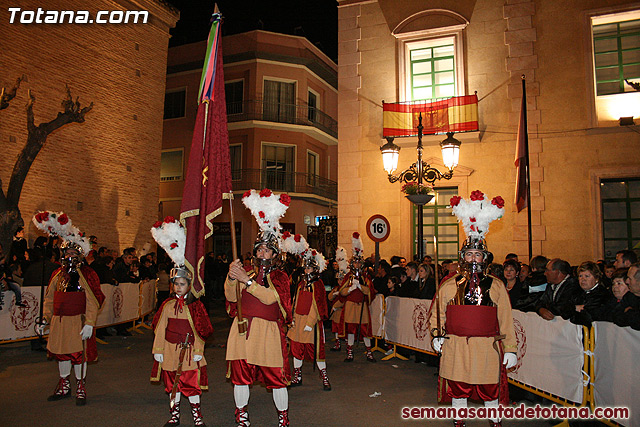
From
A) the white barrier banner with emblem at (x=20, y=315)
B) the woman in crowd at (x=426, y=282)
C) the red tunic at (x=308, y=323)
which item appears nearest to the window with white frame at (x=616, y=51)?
the woman in crowd at (x=426, y=282)

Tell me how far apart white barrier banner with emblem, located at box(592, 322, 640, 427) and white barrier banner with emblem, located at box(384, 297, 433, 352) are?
3483mm

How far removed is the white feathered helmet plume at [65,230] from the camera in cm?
726

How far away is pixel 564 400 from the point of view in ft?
19.3

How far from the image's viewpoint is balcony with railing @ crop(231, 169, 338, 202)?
86.1 ft

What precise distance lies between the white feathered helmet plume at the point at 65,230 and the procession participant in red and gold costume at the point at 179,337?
204 centimetres

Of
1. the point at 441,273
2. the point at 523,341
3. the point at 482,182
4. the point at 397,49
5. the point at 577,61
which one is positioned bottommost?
the point at 523,341

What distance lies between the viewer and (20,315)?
9992mm

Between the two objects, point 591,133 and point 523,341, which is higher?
point 591,133

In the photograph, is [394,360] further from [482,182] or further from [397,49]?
[397,49]

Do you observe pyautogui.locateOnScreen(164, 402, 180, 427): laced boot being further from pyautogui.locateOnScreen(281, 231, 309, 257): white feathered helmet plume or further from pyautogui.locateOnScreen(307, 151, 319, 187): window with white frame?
pyautogui.locateOnScreen(307, 151, 319, 187): window with white frame

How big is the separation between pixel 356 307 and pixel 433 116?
20.7ft

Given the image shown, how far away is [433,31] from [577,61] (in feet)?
12.9

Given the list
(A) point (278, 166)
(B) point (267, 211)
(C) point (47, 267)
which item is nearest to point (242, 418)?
(B) point (267, 211)

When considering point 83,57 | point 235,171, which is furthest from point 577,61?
point 235,171
